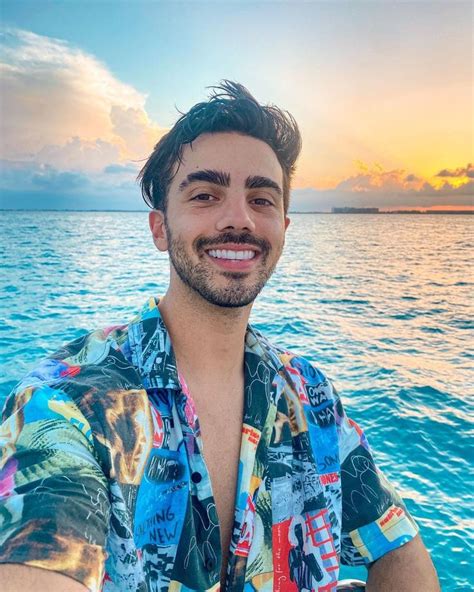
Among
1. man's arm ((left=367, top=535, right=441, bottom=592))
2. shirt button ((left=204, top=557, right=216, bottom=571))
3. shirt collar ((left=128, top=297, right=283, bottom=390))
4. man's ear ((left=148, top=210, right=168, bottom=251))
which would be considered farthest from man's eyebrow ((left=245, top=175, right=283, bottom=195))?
man's arm ((left=367, top=535, right=441, bottom=592))

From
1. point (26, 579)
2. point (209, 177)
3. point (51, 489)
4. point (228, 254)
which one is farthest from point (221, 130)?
point (26, 579)

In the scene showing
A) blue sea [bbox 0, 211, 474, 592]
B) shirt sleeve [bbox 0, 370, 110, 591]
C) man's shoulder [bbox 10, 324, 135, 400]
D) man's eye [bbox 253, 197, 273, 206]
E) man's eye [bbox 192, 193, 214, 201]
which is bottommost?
blue sea [bbox 0, 211, 474, 592]

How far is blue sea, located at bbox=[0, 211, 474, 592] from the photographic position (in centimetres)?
633

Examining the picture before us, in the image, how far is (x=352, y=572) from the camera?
4.86 metres

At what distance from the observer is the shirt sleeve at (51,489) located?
3.84 feet

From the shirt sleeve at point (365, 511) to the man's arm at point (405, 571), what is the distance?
0.03 meters

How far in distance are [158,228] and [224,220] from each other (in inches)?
19.4

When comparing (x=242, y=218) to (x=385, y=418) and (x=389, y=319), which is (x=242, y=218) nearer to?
(x=385, y=418)

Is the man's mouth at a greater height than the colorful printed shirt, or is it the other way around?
the man's mouth

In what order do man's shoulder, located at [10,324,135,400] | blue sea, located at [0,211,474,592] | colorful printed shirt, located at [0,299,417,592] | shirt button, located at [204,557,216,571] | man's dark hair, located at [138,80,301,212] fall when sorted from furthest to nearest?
blue sea, located at [0,211,474,592]
man's dark hair, located at [138,80,301,212]
shirt button, located at [204,557,216,571]
man's shoulder, located at [10,324,135,400]
colorful printed shirt, located at [0,299,417,592]

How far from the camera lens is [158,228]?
2594mm

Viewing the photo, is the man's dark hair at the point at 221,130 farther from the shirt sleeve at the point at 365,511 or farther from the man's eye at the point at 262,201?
the shirt sleeve at the point at 365,511

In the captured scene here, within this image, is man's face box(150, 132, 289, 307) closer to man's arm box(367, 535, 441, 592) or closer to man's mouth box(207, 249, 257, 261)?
man's mouth box(207, 249, 257, 261)

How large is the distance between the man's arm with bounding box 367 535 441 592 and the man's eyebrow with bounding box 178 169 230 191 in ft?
5.71
